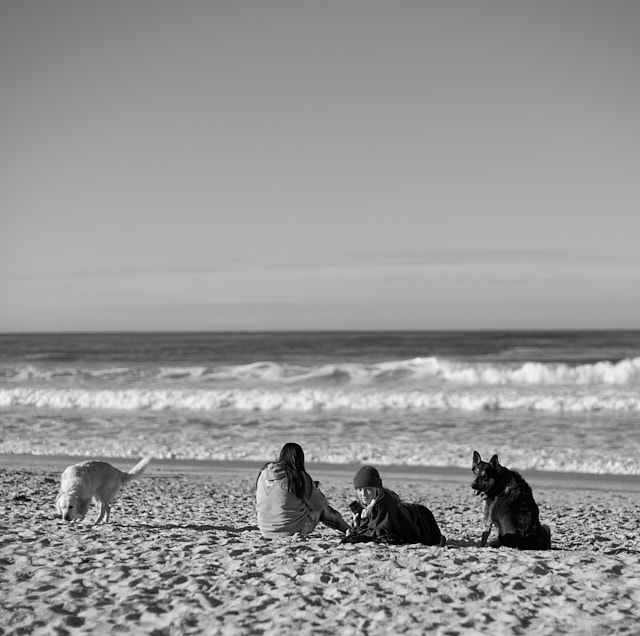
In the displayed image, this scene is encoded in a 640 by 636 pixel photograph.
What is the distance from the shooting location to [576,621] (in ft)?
13.5

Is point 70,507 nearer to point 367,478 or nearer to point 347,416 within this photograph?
point 367,478

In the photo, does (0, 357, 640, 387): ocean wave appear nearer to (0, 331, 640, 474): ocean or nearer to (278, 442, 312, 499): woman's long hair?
(0, 331, 640, 474): ocean

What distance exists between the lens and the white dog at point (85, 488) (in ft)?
22.1

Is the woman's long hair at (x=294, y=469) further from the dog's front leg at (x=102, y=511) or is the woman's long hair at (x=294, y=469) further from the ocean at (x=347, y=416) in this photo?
the ocean at (x=347, y=416)

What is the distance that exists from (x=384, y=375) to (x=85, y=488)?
24.9 m

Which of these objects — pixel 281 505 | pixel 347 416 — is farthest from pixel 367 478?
pixel 347 416

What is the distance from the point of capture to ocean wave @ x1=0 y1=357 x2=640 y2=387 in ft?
97.2

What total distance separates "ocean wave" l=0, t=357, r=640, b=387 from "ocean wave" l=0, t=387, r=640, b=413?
6.84 metres

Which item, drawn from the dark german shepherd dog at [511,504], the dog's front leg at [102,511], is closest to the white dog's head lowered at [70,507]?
the dog's front leg at [102,511]

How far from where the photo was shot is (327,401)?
20812 millimetres

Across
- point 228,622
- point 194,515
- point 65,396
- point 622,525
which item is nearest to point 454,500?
point 622,525

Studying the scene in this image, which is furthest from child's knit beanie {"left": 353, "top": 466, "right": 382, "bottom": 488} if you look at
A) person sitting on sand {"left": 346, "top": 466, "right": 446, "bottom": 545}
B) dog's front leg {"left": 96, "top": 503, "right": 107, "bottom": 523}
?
dog's front leg {"left": 96, "top": 503, "right": 107, "bottom": 523}

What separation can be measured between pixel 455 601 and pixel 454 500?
5.34m

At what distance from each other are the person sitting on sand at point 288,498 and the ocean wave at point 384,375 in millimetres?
21874
